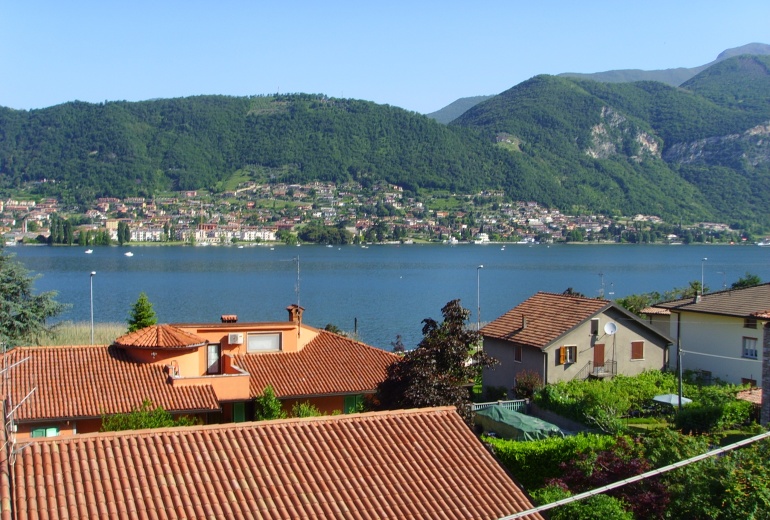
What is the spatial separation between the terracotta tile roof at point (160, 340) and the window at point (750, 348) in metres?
15.6

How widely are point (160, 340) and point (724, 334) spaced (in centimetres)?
1650

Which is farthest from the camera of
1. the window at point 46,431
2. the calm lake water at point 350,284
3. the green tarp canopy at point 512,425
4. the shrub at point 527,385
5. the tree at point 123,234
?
the tree at point 123,234

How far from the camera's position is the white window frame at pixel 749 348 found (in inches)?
962

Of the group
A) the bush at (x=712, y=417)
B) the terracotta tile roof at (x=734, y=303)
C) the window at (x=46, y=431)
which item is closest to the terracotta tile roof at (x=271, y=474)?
the window at (x=46, y=431)

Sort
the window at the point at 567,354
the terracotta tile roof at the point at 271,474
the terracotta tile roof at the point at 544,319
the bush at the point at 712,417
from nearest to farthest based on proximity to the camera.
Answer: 1. the terracotta tile roof at the point at 271,474
2. the bush at the point at 712,417
3. the window at the point at 567,354
4. the terracotta tile roof at the point at 544,319

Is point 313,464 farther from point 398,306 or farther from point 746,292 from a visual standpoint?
point 398,306

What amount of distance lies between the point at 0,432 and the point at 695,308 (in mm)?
22736

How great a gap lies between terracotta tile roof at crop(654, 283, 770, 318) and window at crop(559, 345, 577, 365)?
5.33 metres

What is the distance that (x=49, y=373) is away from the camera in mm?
17391

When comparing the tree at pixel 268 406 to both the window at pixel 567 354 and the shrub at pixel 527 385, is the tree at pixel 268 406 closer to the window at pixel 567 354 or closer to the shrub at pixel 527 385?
the shrub at pixel 527 385

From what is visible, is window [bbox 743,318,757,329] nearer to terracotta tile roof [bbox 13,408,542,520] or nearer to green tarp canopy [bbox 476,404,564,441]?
green tarp canopy [bbox 476,404,564,441]

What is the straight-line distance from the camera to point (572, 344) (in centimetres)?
2328

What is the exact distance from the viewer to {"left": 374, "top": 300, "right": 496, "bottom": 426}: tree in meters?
15.1

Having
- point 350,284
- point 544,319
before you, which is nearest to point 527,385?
→ point 544,319
